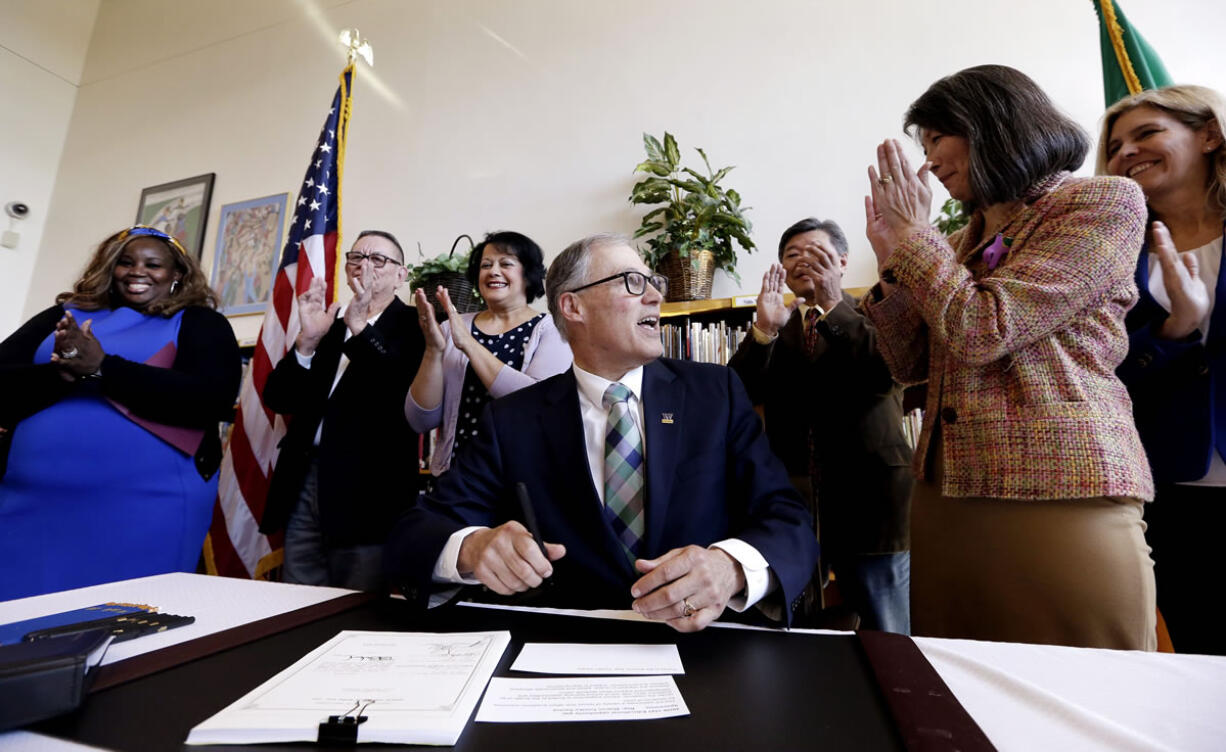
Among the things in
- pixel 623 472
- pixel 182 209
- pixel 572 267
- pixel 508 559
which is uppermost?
pixel 182 209

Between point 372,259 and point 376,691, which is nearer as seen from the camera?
point 376,691

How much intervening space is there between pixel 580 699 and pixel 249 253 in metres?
4.73

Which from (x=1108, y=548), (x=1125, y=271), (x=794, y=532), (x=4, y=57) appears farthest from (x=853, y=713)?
(x=4, y=57)

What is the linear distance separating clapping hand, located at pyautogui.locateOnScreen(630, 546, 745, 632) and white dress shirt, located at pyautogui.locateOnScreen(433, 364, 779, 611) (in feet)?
0.20

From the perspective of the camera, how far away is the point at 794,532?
3.35 ft

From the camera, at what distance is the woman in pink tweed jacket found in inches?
38.5

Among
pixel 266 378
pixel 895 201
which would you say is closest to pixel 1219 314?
pixel 895 201

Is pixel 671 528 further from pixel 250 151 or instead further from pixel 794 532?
pixel 250 151

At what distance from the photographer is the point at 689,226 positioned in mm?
2885

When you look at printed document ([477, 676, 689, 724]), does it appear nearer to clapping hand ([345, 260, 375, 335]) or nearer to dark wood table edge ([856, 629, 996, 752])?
dark wood table edge ([856, 629, 996, 752])

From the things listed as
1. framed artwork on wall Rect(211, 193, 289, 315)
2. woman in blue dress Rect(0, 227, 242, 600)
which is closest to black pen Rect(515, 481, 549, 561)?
woman in blue dress Rect(0, 227, 242, 600)

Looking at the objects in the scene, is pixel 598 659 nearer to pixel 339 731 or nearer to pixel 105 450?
pixel 339 731

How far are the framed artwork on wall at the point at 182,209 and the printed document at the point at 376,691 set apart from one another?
16.0ft

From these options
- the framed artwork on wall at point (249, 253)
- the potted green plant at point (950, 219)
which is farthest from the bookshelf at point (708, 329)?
the framed artwork on wall at point (249, 253)
